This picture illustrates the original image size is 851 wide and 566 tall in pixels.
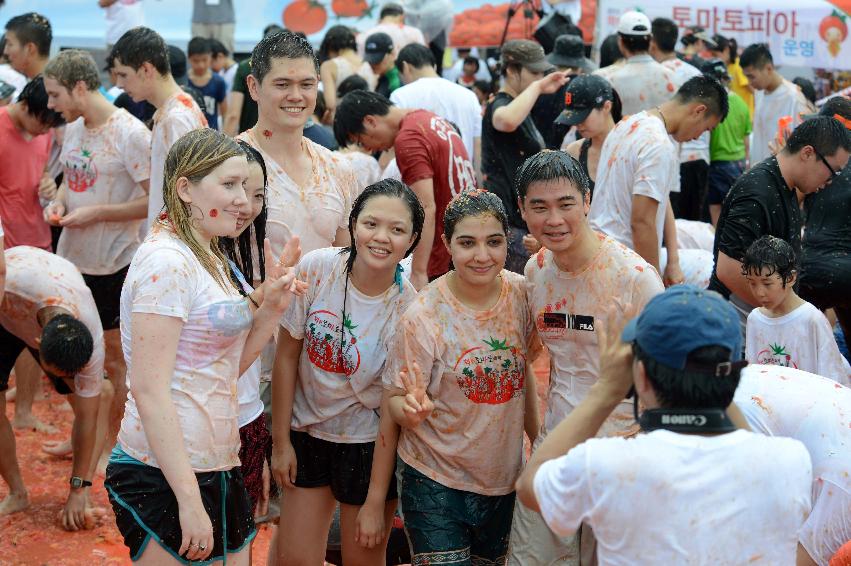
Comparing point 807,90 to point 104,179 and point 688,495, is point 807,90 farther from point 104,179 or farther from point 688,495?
point 688,495

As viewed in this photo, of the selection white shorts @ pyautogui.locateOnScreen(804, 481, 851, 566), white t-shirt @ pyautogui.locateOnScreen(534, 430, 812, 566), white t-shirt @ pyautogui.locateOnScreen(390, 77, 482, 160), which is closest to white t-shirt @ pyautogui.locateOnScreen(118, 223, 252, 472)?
white t-shirt @ pyautogui.locateOnScreen(534, 430, 812, 566)

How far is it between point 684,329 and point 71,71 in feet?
13.7

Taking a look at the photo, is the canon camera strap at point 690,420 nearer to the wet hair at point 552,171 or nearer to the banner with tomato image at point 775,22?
the wet hair at point 552,171

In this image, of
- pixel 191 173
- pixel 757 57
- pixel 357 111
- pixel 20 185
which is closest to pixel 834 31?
pixel 757 57

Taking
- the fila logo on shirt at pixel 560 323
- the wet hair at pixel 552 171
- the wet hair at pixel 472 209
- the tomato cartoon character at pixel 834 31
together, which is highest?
the tomato cartoon character at pixel 834 31

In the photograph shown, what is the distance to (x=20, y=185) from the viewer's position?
19.6 feet

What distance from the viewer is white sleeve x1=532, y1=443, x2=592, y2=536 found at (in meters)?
2.31

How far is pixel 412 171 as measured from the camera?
5293 millimetres

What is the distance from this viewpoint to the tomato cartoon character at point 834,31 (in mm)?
9828

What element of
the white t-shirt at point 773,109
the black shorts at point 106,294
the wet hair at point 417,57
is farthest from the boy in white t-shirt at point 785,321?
the white t-shirt at point 773,109

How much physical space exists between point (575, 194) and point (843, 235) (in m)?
Answer: 2.70

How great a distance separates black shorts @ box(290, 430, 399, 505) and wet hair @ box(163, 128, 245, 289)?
3.32 ft

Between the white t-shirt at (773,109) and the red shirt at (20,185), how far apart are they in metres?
6.10

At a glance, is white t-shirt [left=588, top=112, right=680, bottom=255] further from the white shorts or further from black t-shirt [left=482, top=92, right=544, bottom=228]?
the white shorts
